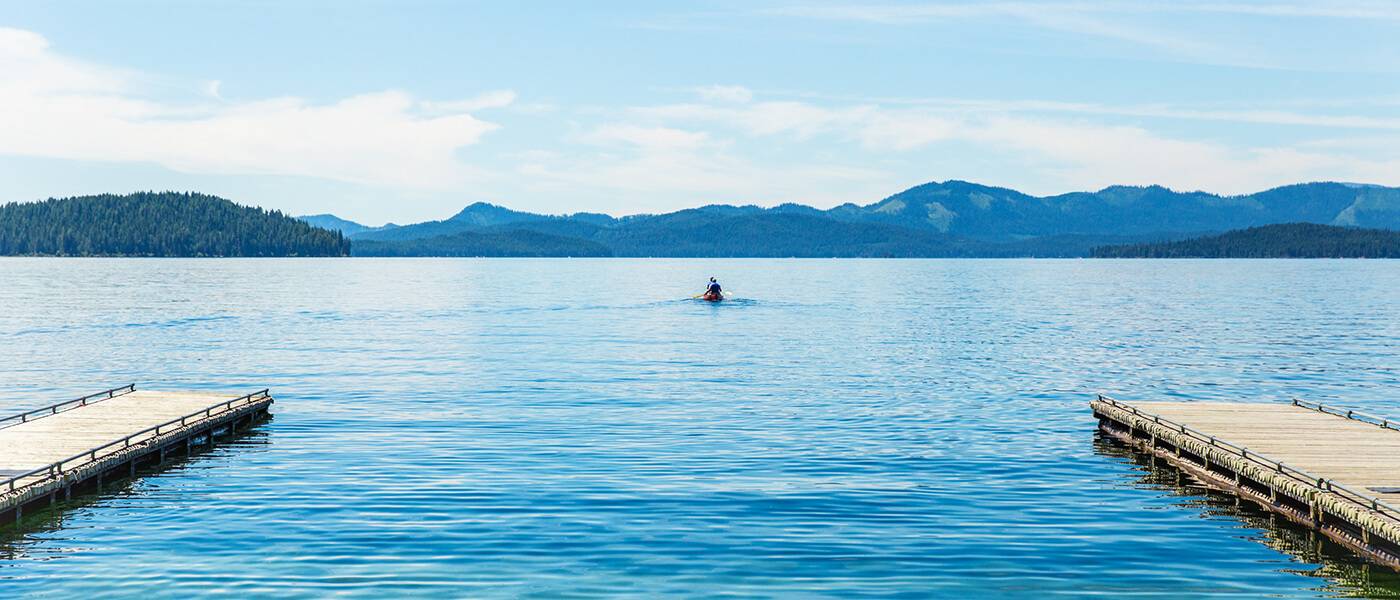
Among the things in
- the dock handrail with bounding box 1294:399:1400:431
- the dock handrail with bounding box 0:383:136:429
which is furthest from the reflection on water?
the dock handrail with bounding box 0:383:136:429

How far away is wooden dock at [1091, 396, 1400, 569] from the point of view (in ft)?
84.8

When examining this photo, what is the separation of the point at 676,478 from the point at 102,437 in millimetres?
16756

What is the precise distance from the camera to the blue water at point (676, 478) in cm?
2344

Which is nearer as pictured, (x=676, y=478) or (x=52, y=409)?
(x=676, y=478)

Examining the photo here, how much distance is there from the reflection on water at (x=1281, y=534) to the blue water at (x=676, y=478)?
0.42 feet

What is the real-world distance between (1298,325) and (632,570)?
313 ft

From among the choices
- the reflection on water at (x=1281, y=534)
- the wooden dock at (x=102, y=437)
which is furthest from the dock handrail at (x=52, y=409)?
the reflection on water at (x=1281, y=534)

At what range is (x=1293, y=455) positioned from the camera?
105 ft

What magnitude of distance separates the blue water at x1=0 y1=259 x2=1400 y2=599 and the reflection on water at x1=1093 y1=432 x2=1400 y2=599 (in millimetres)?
128

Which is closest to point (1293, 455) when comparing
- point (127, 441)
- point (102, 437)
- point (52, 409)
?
point (127, 441)

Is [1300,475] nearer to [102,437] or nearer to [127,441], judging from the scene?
[127,441]

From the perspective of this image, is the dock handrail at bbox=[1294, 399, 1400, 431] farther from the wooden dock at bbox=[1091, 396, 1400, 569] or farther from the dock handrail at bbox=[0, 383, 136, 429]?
the dock handrail at bbox=[0, 383, 136, 429]

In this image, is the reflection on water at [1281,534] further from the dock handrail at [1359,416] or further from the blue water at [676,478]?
the dock handrail at [1359,416]

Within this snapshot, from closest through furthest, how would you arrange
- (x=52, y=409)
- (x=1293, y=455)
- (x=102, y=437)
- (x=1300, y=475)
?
1. (x=1300, y=475)
2. (x=1293, y=455)
3. (x=102, y=437)
4. (x=52, y=409)
